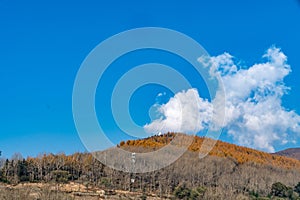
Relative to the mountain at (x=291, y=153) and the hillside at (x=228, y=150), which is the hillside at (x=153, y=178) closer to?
the hillside at (x=228, y=150)

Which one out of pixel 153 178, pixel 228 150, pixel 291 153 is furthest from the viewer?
pixel 291 153

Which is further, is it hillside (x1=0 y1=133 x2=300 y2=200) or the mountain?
the mountain

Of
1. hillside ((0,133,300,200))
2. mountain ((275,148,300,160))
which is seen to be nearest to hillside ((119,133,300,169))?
hillside ((0,133,300,200))

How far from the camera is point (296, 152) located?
133000 mm

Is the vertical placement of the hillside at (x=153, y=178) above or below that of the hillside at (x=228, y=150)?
below

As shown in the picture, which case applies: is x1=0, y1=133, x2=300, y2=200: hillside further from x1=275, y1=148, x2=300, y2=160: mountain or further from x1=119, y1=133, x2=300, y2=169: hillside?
x1=275, y1=148, x2=300, y2=160: mountain

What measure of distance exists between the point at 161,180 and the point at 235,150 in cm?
2605

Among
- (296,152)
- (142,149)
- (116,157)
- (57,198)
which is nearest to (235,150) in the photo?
(142,149)

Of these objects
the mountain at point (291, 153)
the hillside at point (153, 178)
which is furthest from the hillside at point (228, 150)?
the mountain at point (291, 153)

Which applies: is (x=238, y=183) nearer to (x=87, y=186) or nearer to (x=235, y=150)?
(x=87, y=186)

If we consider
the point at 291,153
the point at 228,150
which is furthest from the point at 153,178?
the point at 291,153

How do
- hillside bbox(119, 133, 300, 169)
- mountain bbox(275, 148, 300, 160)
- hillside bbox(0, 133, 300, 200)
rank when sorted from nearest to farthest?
hillside bbox(0, 133, 300, 200) < hillside bbox(119, 133, 300, 169) < mountain bbox(275, 148, 300, 160)

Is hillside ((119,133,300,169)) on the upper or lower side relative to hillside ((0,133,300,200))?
upper

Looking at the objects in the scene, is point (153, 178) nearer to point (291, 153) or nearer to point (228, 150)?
point (228, 150)
